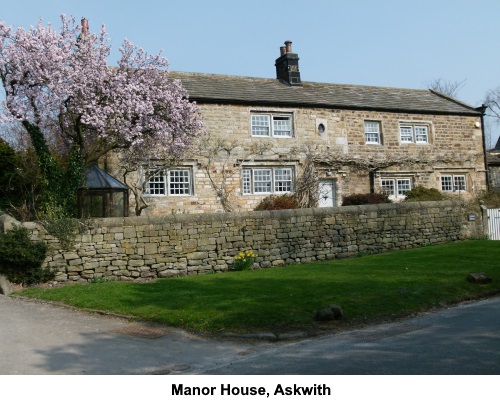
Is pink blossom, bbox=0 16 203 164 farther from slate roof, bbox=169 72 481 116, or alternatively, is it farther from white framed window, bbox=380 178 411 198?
white framed window, bbox=380 178 411 198

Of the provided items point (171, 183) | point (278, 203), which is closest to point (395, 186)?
point (278, 203)

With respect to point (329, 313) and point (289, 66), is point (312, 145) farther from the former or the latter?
point (329, 313)

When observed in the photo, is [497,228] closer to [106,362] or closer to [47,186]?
[47,186]

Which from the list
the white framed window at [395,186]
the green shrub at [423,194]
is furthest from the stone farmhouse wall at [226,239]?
the white framed window at [395,186]

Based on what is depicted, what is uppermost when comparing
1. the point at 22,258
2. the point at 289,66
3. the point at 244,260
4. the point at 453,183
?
the point at 289,66

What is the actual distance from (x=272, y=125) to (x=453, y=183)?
36.5ft

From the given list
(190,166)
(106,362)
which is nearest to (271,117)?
(190,166)

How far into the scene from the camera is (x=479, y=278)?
40.9ft

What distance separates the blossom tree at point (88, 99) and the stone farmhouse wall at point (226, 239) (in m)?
2.65

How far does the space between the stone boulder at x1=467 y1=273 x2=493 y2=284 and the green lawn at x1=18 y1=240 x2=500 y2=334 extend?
7.5 inches

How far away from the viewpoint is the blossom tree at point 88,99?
15.5 meters

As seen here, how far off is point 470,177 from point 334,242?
14.1m

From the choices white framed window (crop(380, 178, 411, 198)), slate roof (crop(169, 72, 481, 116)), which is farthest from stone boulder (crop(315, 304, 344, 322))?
white framed window (crop(380, 178, 411, 198))

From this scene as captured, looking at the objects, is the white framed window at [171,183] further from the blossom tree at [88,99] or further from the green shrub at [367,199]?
the green shrub at [367,199]
